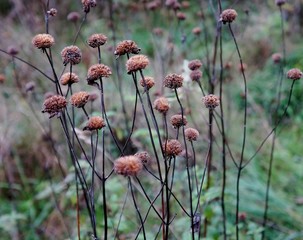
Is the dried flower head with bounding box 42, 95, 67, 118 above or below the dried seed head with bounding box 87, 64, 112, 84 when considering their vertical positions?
below

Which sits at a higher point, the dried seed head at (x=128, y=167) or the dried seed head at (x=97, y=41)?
the dried seed head at (x=97, y=41)

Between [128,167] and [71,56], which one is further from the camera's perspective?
[71,56]

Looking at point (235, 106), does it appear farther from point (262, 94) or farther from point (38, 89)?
point (38, 89)

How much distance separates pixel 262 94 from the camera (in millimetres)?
4395

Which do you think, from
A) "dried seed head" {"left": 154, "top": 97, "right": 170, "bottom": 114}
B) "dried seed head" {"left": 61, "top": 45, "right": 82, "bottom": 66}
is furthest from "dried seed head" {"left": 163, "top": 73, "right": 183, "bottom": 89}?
"dried seed head" {"left": 61, "top": 45, "right": 82, "bottom": 66}

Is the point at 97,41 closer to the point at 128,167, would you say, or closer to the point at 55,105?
the point at 55,105

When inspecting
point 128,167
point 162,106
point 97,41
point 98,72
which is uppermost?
point 97,41

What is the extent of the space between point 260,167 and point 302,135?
673mm

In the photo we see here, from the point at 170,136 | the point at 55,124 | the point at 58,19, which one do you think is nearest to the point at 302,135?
the point at 170,136

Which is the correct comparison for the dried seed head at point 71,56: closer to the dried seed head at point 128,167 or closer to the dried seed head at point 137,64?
the dried seed head at point 137,64

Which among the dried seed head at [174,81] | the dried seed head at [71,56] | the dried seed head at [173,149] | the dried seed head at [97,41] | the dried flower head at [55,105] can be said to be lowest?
the dried seed head at [173,149]

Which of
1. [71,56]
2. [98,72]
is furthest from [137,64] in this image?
[71,56]

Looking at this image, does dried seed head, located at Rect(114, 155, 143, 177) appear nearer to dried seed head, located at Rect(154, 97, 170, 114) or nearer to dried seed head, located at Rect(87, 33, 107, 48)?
dried seed head, located at Rect(154, 97, 170, 114)

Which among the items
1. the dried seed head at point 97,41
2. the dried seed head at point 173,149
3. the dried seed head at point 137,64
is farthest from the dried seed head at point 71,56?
the dried seed head at point 173,149
